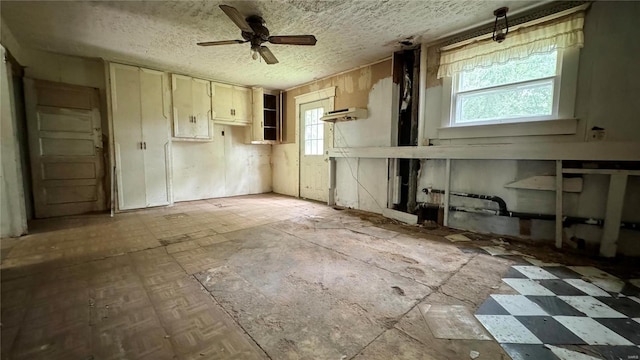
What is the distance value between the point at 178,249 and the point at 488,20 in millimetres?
4631

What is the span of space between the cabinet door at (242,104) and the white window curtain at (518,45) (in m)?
4.40

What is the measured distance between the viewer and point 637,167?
2.51 metres

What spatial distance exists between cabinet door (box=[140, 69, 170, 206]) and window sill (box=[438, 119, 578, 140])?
5104 millimetres

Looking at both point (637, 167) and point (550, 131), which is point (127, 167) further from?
point (637, 167)

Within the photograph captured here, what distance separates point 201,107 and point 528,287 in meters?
6.08

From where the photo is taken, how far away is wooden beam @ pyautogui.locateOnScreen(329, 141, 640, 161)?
2.46 metres

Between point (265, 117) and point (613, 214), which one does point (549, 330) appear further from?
point (265, 117)

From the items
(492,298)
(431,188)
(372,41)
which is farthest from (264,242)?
(372,41)

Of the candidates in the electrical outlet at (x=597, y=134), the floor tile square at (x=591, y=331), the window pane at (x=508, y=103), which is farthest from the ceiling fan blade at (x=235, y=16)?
the electrical outlet at (x=597, y=134)

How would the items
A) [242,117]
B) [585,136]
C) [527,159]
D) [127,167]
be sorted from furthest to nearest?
[242,117]
[127,167]
[527,159]
[585,136]

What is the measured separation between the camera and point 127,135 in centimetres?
469

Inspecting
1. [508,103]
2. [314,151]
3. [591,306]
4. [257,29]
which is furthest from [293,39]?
[591,306]

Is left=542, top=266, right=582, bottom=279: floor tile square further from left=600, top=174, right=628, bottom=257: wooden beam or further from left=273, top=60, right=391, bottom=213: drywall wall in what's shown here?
left=273, top=60, right=391, bottom=213: drywall wall

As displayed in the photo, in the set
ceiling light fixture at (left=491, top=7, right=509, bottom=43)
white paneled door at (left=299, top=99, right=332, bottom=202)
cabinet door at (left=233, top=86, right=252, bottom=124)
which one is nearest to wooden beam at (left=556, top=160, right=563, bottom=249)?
ceiling light fixture at (left=491, top=7, right=509, bottom=43)
